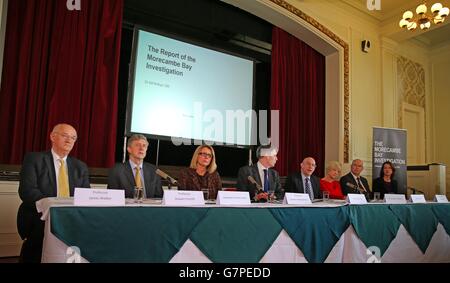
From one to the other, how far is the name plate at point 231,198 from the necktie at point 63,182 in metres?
1.03

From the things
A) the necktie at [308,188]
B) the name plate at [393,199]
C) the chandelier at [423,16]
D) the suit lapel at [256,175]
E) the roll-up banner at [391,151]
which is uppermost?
the chandelier at [423,16]

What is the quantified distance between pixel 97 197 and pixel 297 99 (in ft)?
14.1

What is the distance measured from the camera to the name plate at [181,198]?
1698mm

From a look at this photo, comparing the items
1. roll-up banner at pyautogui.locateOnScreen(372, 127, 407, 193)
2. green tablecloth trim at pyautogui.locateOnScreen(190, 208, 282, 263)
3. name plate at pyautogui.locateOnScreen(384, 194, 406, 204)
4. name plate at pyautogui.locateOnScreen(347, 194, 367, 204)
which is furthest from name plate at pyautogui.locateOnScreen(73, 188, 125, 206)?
roll-up banner at pyautogui.locateOnScreen(372, 127, 407, 193)

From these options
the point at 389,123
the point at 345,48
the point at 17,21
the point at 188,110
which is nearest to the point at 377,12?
the point at 345,48

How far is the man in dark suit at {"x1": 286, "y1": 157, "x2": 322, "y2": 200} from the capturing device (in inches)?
123

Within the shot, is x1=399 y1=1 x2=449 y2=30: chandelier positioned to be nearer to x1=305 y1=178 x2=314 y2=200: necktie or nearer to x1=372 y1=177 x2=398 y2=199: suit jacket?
x1=372 y1=177 x2=398 y2=199: suit jacket

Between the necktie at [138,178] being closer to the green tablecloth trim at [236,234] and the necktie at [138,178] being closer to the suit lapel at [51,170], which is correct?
the suit lapel at [51,170]

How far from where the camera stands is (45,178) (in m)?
2.14

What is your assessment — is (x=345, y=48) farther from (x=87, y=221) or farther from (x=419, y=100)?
(x=87, y=221)

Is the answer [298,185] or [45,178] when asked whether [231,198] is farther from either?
[298,185]

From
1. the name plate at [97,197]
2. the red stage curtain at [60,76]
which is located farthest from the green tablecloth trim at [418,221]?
the red stage curtain at [60,76]
